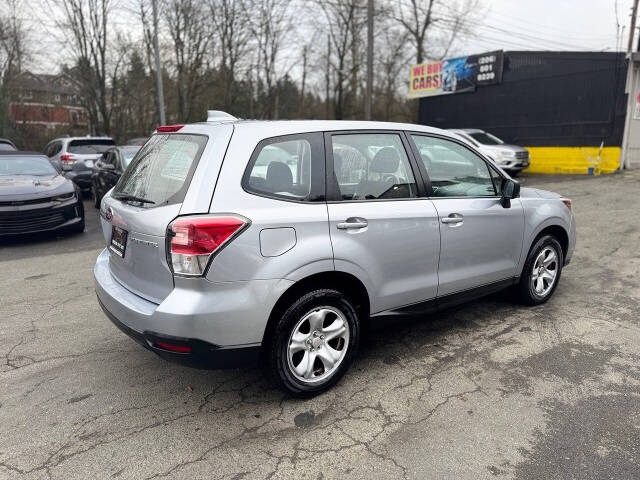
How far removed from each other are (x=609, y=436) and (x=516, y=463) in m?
0.63

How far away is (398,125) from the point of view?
3.61 metres

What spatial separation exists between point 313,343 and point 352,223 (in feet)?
2.60

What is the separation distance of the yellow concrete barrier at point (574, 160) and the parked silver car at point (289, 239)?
13.7 meters

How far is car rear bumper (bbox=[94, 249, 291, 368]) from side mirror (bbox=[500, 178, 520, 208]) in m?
2.18

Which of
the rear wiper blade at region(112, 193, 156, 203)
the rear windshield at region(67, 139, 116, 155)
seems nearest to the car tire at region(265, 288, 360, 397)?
the rear wiper blade at region(112, 193, 156, 203)

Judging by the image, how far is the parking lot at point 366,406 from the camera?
2.47 m

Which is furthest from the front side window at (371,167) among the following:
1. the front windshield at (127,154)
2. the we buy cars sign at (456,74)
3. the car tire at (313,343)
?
the we buy cars sign at (456,74)

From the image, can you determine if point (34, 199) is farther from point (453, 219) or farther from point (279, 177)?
point (453, 219)

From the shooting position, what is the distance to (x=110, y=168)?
34.7ft

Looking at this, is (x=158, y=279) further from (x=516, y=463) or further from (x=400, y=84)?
(x=400, y=84)

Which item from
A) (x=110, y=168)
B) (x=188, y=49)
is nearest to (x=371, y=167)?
(x=110, y=168)

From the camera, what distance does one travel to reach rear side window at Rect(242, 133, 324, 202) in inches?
110

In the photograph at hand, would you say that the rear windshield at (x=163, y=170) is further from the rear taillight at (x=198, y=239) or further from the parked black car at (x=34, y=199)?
the parked black car at (x=34, y=199)

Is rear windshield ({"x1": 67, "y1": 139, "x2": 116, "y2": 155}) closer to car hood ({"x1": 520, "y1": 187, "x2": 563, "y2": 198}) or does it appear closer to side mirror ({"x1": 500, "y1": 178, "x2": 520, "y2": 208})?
car hood ({"x1": 520, "y1": 187, "x2": 563, "y2": 198})
